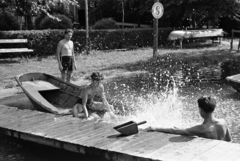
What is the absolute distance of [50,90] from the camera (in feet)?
32.2

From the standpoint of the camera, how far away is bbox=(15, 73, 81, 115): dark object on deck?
363 inches

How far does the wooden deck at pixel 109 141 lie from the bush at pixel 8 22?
20382 mm

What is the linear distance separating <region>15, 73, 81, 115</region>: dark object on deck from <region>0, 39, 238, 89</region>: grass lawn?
2.86 meters

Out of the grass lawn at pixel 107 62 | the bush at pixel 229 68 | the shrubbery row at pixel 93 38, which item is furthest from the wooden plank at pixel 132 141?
the shrubbery row at pixel 93 38

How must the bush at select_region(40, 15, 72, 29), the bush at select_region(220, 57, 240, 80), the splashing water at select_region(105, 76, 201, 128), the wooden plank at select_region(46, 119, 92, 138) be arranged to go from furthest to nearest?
the bush at select_region(40, 15, 72, 29) → the bush at select_region(220, 57, 240, 80) → the splashing water at select_region(105, 76, 201, 128) → the wooden plank at select_region(46, 119, 92, 138)

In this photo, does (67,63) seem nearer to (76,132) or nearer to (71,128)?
(71,128)

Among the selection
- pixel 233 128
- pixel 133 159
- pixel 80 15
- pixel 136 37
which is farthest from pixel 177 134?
pixel 80 15

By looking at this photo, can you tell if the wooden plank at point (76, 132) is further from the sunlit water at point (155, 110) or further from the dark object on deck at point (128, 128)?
the dark object on deck at point (128, 128)

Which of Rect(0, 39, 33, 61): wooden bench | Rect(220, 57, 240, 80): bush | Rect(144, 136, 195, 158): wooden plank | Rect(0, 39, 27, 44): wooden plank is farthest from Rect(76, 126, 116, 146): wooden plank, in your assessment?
Rect(0, 39, 27, 44): wooden plank

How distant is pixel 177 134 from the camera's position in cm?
579

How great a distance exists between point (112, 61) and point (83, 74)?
3571 millimetres

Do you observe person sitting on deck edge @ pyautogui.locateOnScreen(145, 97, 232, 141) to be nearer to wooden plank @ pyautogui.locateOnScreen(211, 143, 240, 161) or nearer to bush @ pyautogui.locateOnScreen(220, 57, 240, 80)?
wooden plank @ pyautogui.locateOnScreen(211, 143, 240, 161)

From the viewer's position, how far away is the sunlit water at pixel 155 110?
6.98 m

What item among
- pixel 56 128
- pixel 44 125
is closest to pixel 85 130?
pixel 56 128
